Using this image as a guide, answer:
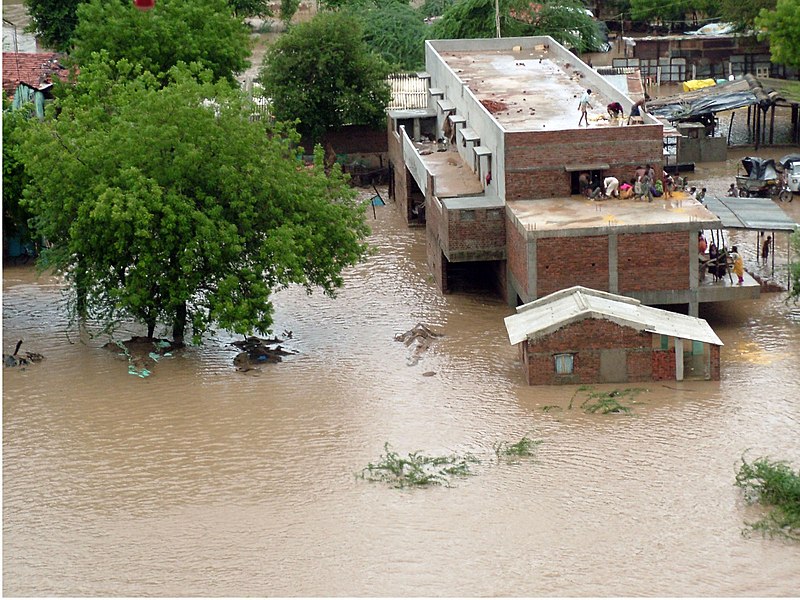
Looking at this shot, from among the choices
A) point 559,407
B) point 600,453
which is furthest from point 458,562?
point 559,407

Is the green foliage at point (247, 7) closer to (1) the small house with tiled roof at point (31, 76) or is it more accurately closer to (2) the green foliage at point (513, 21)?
(2) the green foliage at point (513, 21)

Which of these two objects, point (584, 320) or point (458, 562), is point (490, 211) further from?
point (458, 562)

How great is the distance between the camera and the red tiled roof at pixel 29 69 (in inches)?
1780

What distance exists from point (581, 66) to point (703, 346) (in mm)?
17769

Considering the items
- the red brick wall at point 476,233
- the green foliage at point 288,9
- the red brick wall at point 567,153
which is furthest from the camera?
the green foliage at point 288,9

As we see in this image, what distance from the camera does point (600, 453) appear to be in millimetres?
25562

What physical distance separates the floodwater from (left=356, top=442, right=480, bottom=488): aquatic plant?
0.77 ft

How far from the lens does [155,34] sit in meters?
44.2

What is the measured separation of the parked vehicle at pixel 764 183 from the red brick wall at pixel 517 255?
11718 millimetres

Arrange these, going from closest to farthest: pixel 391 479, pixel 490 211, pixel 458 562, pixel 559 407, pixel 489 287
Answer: pixel 458 562 → pixel 391 479 → pixel 559 407 → pixel 490 211 → pixel 489 287

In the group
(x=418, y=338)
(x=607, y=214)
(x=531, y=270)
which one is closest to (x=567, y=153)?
(x=607, y=214)

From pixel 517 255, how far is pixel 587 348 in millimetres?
4633

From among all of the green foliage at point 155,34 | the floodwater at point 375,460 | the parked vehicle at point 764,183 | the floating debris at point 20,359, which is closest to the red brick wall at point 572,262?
the floodwater at point 375,460

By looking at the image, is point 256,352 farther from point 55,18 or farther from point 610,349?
point 55,18
